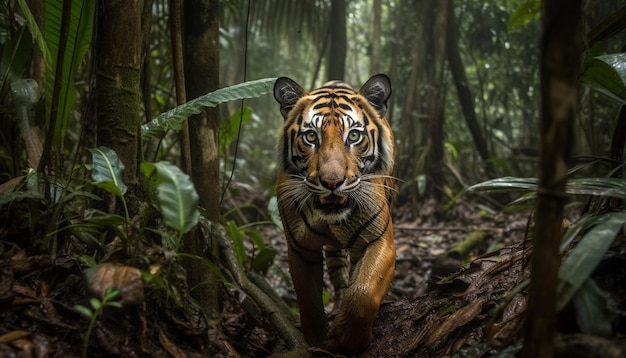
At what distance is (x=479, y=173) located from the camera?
9.33m

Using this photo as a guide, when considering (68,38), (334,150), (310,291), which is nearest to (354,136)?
(334,150)

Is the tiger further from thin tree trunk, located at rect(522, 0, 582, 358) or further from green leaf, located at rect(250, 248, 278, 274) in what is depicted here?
thin tree trunk, located at rect(522, 0, 582, 358)

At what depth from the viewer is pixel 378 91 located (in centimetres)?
356

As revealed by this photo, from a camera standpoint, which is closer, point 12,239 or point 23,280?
point 23,280

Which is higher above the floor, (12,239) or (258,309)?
(12,239)

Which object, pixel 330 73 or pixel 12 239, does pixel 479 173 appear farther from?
pixel 12 239

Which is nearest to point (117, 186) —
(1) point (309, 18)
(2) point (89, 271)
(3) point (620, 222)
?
(2) point (89, 271)

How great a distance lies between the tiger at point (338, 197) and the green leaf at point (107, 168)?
103 cm

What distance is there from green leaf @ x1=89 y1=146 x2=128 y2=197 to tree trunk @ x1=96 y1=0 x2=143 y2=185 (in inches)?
7.0

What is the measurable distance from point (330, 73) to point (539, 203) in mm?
7381

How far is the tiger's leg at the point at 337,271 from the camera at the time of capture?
4.21 metres

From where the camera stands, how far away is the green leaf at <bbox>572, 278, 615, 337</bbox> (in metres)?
1.58

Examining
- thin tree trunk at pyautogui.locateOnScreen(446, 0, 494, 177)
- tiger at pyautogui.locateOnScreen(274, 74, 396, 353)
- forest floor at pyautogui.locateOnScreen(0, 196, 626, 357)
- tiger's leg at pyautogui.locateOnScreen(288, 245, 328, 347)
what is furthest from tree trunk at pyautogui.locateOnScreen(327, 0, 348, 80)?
forest floor at pyautogui.locateOnScreen(0, 196, 626, 357)

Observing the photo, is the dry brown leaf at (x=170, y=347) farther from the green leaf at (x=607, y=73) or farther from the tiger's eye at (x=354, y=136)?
the green leaf at (x=607, y=73)
